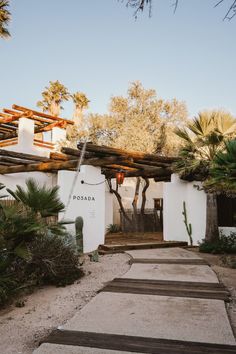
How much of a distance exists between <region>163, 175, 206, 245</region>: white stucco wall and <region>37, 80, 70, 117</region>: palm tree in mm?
15004

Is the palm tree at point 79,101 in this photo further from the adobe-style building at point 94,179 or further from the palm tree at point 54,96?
the adobe-style building at point 94,179

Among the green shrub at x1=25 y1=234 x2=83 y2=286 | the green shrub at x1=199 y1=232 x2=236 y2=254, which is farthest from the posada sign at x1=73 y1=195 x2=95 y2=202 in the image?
the green shrub at x1=199 y1=232 x2=236 y2=254

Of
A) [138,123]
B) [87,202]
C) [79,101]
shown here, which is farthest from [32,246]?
[79,101]

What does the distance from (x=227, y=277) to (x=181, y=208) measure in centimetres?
550

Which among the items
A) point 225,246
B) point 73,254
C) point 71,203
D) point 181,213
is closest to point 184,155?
point 181,213

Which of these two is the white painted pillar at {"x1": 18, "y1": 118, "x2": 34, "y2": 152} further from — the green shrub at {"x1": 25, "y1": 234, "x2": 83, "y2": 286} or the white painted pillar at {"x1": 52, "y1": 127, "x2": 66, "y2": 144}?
the green shrub at {"x1": 25, "y1": 234, "x2": 83, "y2": 286}

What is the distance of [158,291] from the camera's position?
5539 mm

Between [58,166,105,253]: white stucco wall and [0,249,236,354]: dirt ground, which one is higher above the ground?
[58,166,105,253]: white stucco wall

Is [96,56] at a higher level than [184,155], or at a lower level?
higher

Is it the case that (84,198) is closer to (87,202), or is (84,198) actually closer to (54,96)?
(87,202)

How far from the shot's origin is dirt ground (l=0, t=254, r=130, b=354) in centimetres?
377

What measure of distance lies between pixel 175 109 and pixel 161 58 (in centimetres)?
905

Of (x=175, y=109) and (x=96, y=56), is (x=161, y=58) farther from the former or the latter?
(x=175, y=109)

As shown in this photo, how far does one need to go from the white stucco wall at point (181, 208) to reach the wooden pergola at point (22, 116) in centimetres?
756
